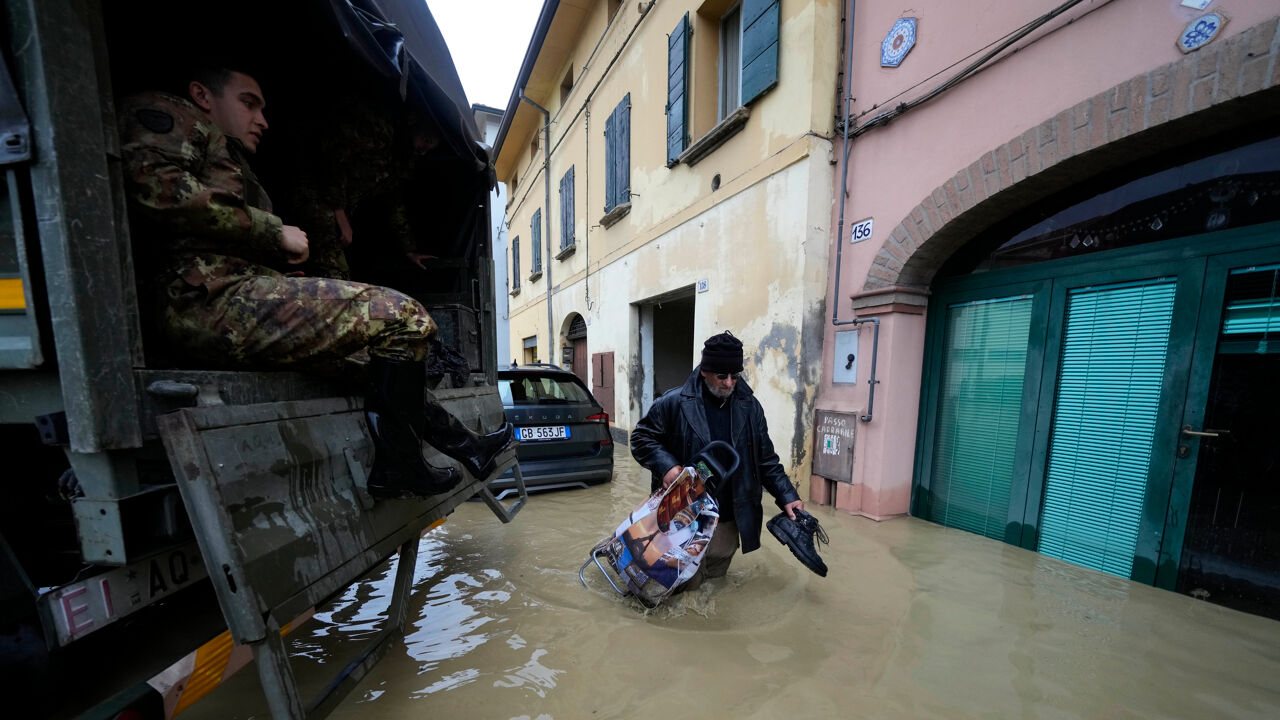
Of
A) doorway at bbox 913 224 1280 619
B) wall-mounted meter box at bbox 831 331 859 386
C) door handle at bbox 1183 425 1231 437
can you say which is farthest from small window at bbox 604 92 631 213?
door handle at bbox 1183 425 1231 437

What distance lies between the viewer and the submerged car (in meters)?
4.36

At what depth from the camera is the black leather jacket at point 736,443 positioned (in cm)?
265

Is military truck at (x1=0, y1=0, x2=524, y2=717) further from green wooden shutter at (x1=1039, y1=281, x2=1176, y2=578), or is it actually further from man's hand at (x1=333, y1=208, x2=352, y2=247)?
green wooden shutter at (x1=1039, y1=281, x2=1176, y2=578)

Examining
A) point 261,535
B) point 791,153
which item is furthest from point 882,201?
point 261,535

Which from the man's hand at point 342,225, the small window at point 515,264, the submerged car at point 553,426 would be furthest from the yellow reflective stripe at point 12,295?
the small window at point 515,264

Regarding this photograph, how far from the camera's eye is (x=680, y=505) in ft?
7.89

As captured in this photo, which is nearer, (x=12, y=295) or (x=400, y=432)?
(x=12, y=295)

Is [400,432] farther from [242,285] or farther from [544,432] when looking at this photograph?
[544,432]

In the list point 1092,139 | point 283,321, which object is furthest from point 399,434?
point 1092,139

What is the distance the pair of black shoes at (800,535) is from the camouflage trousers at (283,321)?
6.84ft

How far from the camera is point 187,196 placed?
1316 millimetres

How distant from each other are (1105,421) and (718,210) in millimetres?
4087

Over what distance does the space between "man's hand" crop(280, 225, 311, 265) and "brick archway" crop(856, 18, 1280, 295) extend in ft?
13.3

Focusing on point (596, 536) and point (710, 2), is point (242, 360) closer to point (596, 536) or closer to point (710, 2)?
point (596, 536)
